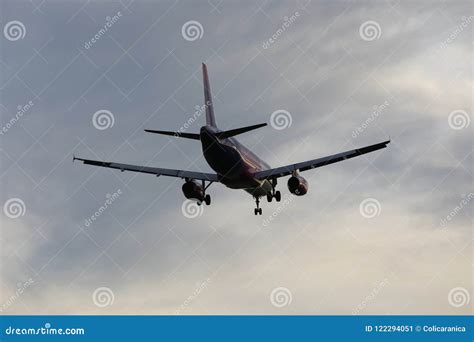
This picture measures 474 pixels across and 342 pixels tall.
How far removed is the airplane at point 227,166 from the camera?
53406 millimetres

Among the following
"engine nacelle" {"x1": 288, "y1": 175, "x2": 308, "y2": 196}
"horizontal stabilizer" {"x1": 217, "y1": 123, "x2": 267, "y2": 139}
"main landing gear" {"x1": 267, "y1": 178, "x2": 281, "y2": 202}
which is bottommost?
"horizontal stabilizer" {"x1": 217, "y1": 123, "x2": 267, "y2": 139}

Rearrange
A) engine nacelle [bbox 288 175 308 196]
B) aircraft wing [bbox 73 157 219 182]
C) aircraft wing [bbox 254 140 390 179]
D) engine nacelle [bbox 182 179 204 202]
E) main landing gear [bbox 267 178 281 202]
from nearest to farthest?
aircraft wing [bbox 254 140 390 179] → engine nacelle [bbox 288 175 308 196] → engine nacelle [bbox 182 179 204 202] → aircraft wing [bbox 73 157 219 182] → main landing gear [bbox 267 178 281 202]

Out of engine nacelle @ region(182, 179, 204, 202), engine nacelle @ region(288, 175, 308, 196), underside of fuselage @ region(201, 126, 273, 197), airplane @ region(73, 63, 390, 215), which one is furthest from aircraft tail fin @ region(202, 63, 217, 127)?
engine nacelle @ region(288, 175, 308, 196)

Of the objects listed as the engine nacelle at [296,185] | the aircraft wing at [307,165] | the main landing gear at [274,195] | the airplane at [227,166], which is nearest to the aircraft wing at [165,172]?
the airplane at [227,166]

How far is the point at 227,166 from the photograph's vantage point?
181ft

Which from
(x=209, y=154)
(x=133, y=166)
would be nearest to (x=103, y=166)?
(x=133, y=166)

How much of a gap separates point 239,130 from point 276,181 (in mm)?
16297

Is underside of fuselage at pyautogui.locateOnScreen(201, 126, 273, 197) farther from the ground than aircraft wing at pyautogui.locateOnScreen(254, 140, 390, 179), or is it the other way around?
aircraft wing at pyautogui.locateOnScreen(254, 140, 390, 179)

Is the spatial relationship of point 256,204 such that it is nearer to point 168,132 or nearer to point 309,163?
point 309,163

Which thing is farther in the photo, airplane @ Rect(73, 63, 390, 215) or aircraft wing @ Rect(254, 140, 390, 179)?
aircraft wing @ Rect(254, 140, 390, 179)

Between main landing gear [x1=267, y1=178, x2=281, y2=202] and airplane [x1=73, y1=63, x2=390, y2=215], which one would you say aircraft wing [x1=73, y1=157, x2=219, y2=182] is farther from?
main landing gear [x1=267, y1=178, x2=281, y2=202]

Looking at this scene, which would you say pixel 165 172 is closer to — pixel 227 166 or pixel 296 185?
pixel 227 166

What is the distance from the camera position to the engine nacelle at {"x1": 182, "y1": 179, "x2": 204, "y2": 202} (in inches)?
2275

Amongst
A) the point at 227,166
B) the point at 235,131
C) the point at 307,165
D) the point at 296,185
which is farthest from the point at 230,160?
the point at 307,165
